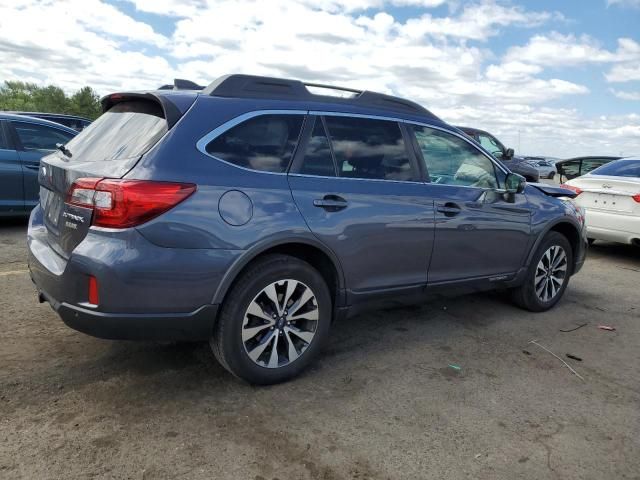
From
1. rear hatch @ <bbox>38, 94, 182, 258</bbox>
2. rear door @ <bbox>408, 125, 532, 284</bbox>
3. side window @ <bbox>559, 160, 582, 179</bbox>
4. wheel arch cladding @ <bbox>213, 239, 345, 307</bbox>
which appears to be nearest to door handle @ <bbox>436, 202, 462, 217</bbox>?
rear door @ <bbox>408, 125, 532, 284</bbox>

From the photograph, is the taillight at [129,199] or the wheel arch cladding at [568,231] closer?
the taillight at [129,199]

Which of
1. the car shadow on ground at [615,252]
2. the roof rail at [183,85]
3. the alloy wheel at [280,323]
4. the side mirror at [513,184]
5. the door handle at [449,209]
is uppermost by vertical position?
the roof rail at [183,85]

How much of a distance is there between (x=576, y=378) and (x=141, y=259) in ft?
9.74

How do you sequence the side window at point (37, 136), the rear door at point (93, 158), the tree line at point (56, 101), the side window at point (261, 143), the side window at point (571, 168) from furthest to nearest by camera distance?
the tree line at point (56, 101)
the side window at point (571, 168)
the side window at point (37, 136)
the side window at point (261, 143)
the rear door at point (93, 158)

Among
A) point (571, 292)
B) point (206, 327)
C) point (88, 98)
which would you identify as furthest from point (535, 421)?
point (88, 98)

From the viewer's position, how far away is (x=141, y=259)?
2826 mm

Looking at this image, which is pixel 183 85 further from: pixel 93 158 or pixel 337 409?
pixel 337 409

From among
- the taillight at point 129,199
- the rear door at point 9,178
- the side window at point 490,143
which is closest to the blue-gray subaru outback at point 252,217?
the taillight at point 129,199

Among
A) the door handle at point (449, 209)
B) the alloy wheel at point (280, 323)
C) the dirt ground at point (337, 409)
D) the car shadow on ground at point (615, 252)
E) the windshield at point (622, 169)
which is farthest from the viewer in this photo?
the car shadow on ground at point (615, 252)

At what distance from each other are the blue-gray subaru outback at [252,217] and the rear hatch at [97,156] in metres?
0.01

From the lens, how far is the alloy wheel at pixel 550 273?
17.0ft

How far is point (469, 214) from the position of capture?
434cm

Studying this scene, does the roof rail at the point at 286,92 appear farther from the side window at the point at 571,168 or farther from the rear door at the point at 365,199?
the side window at the point at 571,168

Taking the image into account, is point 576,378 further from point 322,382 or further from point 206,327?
point 206,327
